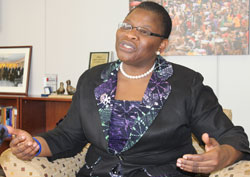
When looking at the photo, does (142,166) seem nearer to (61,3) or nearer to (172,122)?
(172,122)

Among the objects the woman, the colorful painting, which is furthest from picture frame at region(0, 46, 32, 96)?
the woman

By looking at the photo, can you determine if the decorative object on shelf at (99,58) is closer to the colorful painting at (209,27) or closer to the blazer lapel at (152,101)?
the colorful painting at (209,27)

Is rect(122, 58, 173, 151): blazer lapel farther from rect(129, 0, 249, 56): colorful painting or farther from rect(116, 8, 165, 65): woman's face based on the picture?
rect(129, 0, 249, 56): colorful painting

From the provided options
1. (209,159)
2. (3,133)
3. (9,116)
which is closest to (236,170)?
(209,159)

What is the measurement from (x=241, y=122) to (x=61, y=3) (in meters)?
2.30

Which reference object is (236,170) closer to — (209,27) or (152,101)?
(152,101)

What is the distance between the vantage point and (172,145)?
5.28 ft

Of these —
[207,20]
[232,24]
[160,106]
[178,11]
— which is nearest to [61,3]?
[178,11]

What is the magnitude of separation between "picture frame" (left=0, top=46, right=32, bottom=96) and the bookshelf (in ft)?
0.62

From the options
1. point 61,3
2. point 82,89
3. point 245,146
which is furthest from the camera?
point 61,3

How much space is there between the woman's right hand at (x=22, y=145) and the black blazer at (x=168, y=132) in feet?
0.45

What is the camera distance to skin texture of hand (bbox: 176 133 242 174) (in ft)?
3.80

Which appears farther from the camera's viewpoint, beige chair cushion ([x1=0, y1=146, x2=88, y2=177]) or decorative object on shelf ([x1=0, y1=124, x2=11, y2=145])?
beige chair cushion ([x1=0, y1=146, x2=88, y2=177])

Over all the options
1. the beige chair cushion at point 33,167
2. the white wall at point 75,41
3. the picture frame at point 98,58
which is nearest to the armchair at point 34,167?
the beige chair cushion at point 33,167
